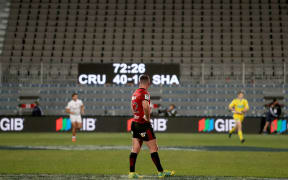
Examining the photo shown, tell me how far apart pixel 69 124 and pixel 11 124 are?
3.56m

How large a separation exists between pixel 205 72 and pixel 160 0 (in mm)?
11572

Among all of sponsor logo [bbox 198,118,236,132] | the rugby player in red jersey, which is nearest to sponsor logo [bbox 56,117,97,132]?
sponsor logo [bbox 198,118,236,132]

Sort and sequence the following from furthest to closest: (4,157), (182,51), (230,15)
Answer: (230,15) < (182,51) < (4,157)

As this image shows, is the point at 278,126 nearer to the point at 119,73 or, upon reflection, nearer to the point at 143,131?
the point at 119,73

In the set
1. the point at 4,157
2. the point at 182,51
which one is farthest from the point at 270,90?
the point at 4,157

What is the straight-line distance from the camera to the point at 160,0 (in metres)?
36.0

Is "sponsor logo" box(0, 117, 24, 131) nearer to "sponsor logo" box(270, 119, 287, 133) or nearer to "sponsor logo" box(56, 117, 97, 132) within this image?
"sponsor logo" box(56, 117, 97, 132)

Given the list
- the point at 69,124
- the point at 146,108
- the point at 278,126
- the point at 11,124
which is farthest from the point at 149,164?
the point at 11,124

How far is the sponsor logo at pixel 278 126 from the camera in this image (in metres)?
25.9

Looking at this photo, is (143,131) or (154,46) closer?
(143,131)

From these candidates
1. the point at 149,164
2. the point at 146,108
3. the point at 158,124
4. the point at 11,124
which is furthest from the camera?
the point at 158,124

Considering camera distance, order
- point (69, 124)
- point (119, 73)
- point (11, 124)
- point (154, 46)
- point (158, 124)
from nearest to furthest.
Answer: point (119, 73)
point (11, 124)
point (158, 124)
point (69, 124)
point (154, 46)

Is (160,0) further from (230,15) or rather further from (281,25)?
(281,25)

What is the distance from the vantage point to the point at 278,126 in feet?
85.5
